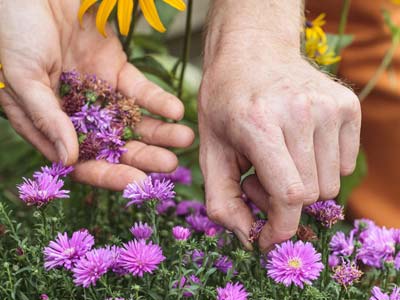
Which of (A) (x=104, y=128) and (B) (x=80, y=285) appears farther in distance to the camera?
(A) (x=104, y=128)

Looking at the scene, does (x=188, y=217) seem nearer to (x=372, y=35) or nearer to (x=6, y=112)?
(x=6, y=112)

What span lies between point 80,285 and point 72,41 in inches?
18.8

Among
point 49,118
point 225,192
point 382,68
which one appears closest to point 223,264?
point 225,192

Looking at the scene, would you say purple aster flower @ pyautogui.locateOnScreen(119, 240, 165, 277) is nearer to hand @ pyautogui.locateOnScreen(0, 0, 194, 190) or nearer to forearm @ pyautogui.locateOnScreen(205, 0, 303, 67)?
hand @ pyautogui.locateOnScreen(0, 0, 194, 190)

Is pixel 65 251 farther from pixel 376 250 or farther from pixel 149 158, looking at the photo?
pixel 376 250

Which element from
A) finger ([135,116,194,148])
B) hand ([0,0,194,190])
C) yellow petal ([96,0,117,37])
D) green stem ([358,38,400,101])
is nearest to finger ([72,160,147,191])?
hand ([0,0,194,190])

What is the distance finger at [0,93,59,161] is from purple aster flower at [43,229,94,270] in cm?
24

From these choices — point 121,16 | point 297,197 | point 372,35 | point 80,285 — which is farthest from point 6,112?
point 372,35

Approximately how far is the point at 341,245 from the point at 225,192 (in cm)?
18

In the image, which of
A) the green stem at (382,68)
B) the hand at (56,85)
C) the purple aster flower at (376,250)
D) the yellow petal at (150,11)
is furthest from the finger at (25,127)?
the green stem at (382,68)

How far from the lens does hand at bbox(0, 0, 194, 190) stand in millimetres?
1039

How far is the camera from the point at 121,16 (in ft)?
3.61

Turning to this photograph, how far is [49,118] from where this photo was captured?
3.39 ft

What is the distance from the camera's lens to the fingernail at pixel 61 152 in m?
1.00
